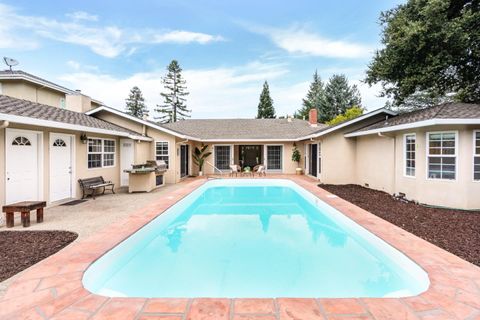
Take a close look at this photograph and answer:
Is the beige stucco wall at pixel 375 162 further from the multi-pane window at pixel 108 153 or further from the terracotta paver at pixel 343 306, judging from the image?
the multi-pane window at pixel 108 153

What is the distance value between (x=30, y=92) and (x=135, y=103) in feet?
123

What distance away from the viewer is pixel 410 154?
1052 cm

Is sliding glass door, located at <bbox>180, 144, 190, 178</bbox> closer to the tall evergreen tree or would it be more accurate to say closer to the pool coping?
the pool coping

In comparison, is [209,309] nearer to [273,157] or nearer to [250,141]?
[250,141]

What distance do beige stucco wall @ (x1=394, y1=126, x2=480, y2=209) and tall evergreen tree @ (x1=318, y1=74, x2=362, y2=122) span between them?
32.5 meters

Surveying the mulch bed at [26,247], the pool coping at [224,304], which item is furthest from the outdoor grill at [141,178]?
the pool coping at [224,304]

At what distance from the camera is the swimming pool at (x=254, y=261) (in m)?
4.42

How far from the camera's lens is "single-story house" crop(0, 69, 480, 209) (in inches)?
332

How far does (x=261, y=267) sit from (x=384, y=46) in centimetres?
1624

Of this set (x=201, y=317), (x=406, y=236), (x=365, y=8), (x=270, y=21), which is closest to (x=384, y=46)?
(x=365, y=8)

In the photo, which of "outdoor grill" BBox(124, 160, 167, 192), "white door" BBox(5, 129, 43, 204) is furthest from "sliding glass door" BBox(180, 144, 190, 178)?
"white door" BBox(5, 129, 43, 204)

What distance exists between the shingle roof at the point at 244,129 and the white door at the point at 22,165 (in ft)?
34.8

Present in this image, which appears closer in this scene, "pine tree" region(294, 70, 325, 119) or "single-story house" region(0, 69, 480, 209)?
"single-story house" region(0, 69, 480, 209)

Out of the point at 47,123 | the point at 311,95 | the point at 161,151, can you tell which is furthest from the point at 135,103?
the point at 47,123
